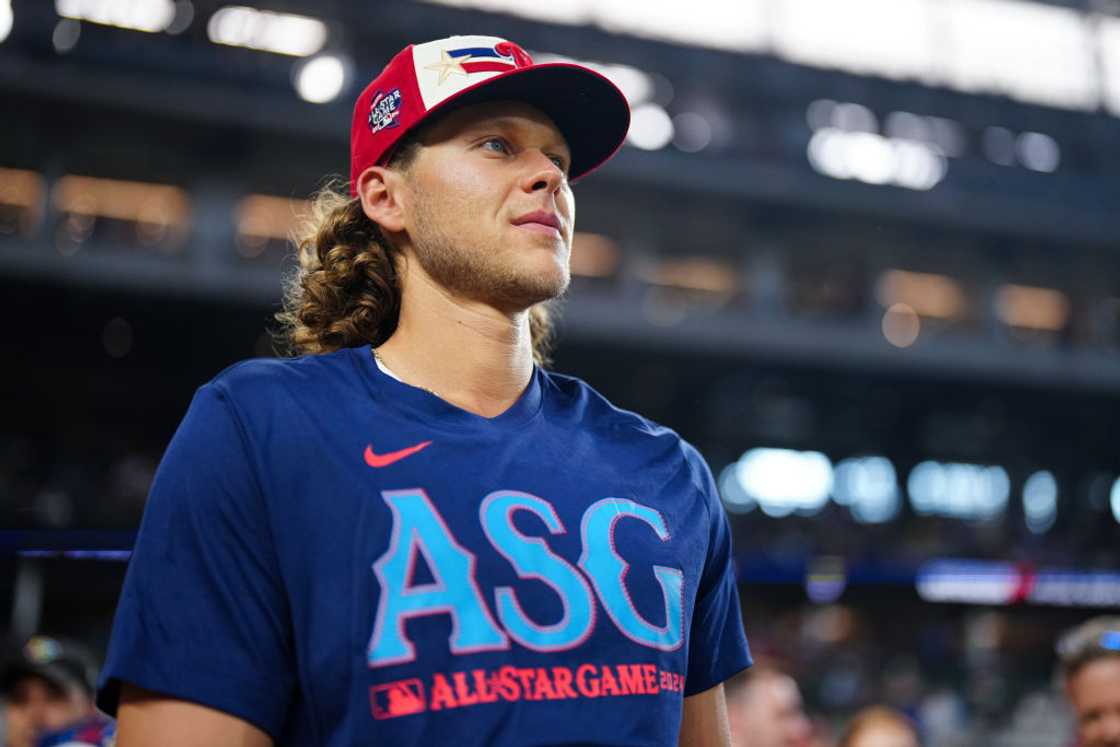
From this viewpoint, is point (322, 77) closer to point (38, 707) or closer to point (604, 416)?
point (38, 707)

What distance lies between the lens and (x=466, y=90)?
5.24ft

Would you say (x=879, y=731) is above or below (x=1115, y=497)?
above

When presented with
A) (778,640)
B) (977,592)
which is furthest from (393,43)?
(977,592)

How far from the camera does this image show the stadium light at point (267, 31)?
729 inches

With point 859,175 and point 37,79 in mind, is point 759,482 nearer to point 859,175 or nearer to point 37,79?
point 859,175

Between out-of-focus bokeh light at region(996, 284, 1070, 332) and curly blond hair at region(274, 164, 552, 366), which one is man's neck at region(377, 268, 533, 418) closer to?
curly blond hair at region(274, 164, 552, 366)

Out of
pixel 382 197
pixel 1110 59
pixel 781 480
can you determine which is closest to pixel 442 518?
pixel 382 197

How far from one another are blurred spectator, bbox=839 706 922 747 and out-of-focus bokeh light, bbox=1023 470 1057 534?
2025 cm

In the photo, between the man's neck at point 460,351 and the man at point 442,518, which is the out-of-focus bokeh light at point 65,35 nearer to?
the man at point 442,518

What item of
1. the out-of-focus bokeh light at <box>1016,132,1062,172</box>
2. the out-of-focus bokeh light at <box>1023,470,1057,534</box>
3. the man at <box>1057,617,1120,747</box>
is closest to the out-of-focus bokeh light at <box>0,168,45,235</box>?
the man at <box>1057,617,1120,747</box>

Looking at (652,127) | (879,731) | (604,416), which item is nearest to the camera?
(604,416)

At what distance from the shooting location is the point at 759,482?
69.9 feet

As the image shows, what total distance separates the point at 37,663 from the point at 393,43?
16980 millimetres

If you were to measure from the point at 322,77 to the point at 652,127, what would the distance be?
19.9 ft
